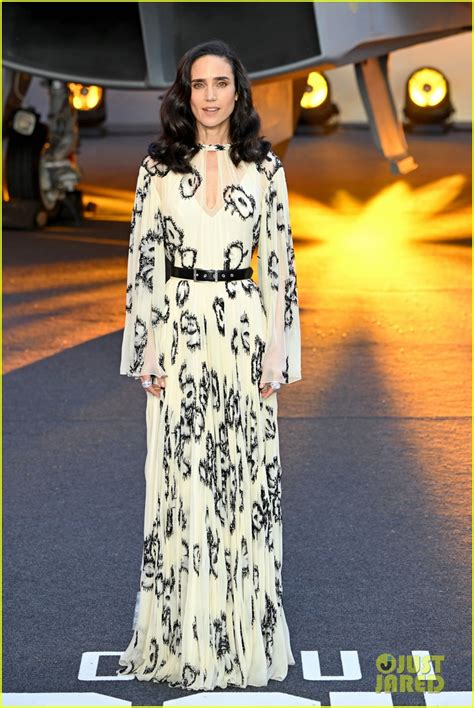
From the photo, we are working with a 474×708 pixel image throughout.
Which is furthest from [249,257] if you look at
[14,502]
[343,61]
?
[343,61]

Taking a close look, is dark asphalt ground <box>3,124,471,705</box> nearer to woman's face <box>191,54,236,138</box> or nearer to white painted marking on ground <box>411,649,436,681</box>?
white painted marking on ground <box>411,649,436,681</box>

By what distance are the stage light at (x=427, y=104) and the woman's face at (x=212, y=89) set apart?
1392 cm

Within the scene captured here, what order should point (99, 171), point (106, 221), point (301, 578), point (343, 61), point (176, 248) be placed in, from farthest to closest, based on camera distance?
point (99, 171), point (106, 221), point (343, 61), point (301, 578), point (176, 248)

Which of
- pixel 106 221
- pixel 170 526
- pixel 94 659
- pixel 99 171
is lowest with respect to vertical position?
pixel 94 659

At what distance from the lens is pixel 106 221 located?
10086mm

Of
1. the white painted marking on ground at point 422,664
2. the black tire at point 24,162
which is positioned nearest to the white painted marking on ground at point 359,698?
the white painted marking on ground at point 422,664

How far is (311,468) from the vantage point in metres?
4.54

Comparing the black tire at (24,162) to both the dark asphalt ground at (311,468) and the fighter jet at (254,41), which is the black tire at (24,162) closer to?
Result: the dark asphalt ground at (311,468)

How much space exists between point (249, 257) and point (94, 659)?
1.06 meters

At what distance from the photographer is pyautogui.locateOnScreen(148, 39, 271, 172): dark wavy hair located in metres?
2.79

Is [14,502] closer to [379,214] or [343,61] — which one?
[343,61]

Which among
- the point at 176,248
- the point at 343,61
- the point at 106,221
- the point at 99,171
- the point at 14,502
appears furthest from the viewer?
the point at 99,171

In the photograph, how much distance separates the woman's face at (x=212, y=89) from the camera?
2.74m

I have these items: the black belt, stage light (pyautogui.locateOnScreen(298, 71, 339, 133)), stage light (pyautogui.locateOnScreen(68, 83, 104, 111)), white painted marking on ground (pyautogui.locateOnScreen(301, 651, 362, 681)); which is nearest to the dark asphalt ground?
white painted marking on ground (pyautogui.locateOnScreen(301, 651, 362, 681))
